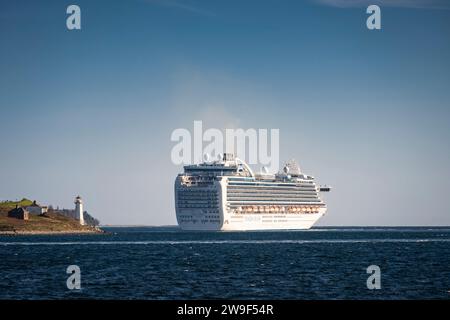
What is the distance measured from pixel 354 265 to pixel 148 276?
2241cm

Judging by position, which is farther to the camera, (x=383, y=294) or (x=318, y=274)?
(x=318, y=274)

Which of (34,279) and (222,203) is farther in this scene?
(222,203)

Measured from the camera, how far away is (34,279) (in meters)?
62.5

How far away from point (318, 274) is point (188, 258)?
26624 millimetres

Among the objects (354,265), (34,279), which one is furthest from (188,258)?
(34,279)
